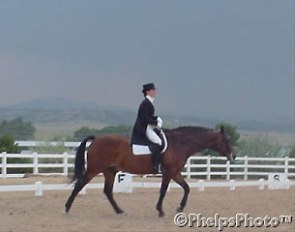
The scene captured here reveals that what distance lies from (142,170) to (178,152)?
2.49ft

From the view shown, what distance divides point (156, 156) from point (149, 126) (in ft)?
1.86

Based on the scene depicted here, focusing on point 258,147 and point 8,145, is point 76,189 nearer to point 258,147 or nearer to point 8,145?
point 8,145

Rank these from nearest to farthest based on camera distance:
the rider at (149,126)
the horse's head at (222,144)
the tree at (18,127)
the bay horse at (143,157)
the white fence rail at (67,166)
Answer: the rider at (149,126), the bay horse at (143,157), the horse's head at (222,144), the white fence rail at (67,166), the tree at (18,127)

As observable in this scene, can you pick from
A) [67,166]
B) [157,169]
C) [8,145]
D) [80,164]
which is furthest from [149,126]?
[8,145]

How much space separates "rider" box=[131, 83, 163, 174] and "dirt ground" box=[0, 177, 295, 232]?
48.7 inches

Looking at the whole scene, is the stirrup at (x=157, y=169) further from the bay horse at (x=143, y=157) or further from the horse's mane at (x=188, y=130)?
the horse's mane at (x=188, y=130)

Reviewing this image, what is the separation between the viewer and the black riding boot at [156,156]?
13.7 metres

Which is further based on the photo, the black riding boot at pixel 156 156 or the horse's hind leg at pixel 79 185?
the horse's hind leg at pixel 79 185

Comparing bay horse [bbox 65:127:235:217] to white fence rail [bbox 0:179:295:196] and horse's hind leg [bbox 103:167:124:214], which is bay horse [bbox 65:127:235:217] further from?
white fence rail [bbox 0:179:295:196]

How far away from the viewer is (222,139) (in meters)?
A: 14.7

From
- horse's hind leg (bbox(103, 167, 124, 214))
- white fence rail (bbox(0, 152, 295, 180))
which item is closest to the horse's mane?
horse's hind leg (bbox(103, 167, 124, 214))

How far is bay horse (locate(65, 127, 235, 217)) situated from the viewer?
45.5 ft

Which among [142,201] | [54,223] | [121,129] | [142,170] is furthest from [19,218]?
[121,129]

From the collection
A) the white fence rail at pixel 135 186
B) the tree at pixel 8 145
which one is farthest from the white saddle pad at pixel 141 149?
the tree at pixel 8 145
